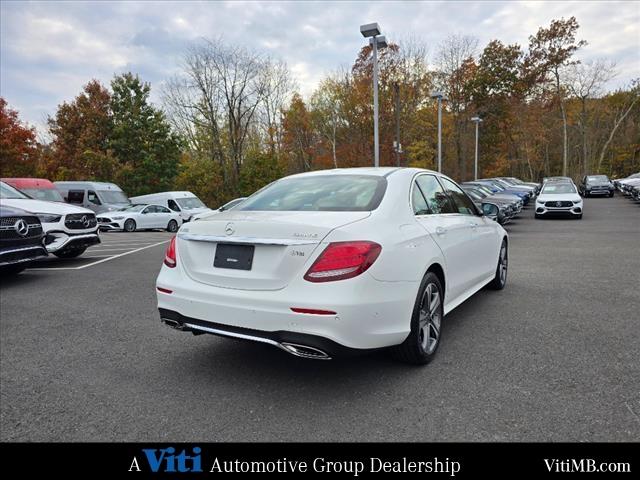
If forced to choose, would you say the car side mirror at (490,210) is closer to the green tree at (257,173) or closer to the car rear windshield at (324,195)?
the car rear windshield at (324,195)

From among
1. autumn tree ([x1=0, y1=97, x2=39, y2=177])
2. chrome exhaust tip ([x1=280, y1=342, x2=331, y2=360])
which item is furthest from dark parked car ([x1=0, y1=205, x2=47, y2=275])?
autumn tree ([x1=0, y1=97, x2=39, y2=177])

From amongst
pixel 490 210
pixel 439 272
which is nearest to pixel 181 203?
pixel 490 210

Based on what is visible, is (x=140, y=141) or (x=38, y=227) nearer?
(x=38, y=227)

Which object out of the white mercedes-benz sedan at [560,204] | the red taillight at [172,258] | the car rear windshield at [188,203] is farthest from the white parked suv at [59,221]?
the white mercedes-benz sedan at [560,204]

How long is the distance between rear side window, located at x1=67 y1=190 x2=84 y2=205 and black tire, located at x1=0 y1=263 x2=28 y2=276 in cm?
1720

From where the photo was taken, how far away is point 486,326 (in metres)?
4.78

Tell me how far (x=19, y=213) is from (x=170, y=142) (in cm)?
2945

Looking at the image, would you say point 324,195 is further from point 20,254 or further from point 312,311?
point 20,254

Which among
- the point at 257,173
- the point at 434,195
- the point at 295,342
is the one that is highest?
the point at 257,173

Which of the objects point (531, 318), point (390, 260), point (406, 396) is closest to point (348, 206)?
point (390, 260)

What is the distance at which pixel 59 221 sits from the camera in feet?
29.7

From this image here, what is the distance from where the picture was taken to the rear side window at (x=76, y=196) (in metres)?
23.9
